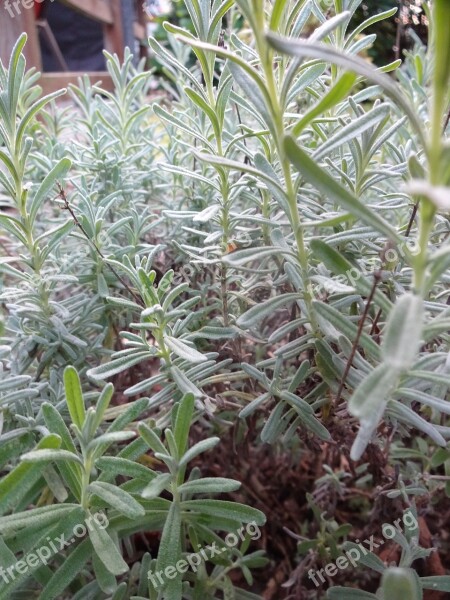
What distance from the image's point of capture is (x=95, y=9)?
10.2 feet

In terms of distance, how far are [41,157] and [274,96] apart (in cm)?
62

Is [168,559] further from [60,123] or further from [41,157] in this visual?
[60,123]

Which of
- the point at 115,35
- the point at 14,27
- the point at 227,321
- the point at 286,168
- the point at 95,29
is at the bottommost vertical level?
the point at 227,321

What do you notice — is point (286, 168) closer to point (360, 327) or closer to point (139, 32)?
point (360, 327)

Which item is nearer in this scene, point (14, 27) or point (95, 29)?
point (14, 27)

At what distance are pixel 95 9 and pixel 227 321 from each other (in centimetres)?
293

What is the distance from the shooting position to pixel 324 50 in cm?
42

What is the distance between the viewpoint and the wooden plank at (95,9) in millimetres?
2680

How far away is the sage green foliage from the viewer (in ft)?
1.77

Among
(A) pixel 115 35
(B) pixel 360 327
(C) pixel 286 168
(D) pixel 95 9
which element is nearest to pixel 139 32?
(A) pixel 115 35

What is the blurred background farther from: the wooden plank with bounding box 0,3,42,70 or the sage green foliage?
the sage green foliage

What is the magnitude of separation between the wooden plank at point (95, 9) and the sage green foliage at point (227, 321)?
1.90 meters

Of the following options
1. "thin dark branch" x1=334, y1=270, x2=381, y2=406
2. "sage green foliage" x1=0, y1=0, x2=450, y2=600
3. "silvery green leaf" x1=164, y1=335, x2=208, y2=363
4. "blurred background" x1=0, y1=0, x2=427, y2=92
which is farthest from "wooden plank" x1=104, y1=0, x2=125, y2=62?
"thin dark branch" x1=334, y1=270, x2=381, y2=406

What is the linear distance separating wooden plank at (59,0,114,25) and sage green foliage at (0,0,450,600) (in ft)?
6.24
